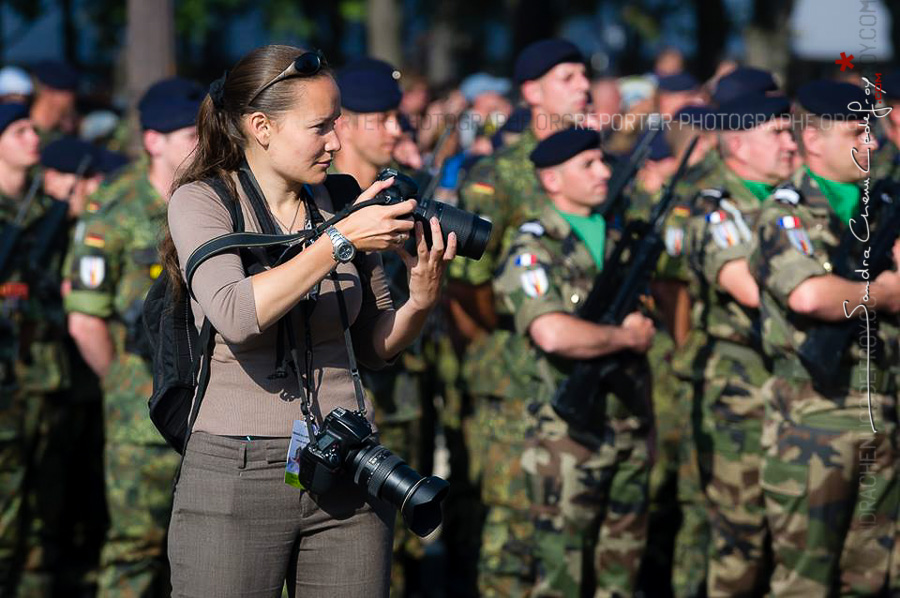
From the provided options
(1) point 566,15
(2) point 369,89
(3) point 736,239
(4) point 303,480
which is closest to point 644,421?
(3) point 736,239

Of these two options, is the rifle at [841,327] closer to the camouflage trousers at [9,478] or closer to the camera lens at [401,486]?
the camera lens at [401,486]

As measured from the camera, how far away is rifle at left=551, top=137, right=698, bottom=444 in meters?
5.00

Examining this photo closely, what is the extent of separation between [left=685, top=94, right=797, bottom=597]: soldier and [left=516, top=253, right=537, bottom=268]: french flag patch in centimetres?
93

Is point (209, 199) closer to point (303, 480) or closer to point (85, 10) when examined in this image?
point (303, 480)

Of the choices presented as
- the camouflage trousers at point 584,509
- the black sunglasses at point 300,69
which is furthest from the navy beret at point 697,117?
the black sunglasses at point 300,69

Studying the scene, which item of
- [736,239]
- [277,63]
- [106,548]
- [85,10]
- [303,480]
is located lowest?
[106,548]

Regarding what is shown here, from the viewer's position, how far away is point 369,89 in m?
5.82

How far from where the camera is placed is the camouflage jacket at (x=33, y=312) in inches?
230

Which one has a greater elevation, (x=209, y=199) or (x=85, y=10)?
(x=85, y=10)

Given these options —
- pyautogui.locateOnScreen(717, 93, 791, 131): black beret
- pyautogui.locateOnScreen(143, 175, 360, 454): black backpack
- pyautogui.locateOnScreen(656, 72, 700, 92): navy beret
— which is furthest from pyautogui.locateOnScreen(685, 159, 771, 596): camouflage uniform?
pyautogui.locateOnScreen(656, 72, 700, 92): navy beret

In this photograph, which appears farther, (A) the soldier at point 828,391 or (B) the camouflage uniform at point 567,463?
(B) the camouflage uniform at point 567,463

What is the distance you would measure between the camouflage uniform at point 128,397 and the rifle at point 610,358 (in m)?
1.73

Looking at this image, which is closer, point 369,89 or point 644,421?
point 644,421

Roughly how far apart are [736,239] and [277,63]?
2.93 m
